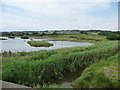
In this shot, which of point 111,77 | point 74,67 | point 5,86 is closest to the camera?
point 5,86

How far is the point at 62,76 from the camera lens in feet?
25.7

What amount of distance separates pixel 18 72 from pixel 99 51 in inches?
156

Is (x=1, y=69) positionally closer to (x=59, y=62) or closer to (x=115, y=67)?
(x=59, y=62)

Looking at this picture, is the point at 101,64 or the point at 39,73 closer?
the point at 39,73

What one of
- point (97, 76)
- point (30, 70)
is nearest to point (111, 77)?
point (97, 76)

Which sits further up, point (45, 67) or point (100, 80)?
point (45, 67)

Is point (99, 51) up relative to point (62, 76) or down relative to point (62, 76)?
up

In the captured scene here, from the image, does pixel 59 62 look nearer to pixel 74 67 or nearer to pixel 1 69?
pixel 74 67

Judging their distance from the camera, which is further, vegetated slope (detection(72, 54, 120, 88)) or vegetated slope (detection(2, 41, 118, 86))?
vegetated slope (detection(2, 41, 118, 86))

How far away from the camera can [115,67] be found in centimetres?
712

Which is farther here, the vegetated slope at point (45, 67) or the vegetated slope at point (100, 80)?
the vegetated slope at point (45, 67)

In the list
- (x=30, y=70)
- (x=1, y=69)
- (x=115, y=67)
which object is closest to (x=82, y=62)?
(x=115, y=67)

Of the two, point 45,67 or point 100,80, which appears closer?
point 100,80

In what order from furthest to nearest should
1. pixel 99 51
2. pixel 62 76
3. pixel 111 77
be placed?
pixel 99 51, pixel 62 76, pixel 111 77
